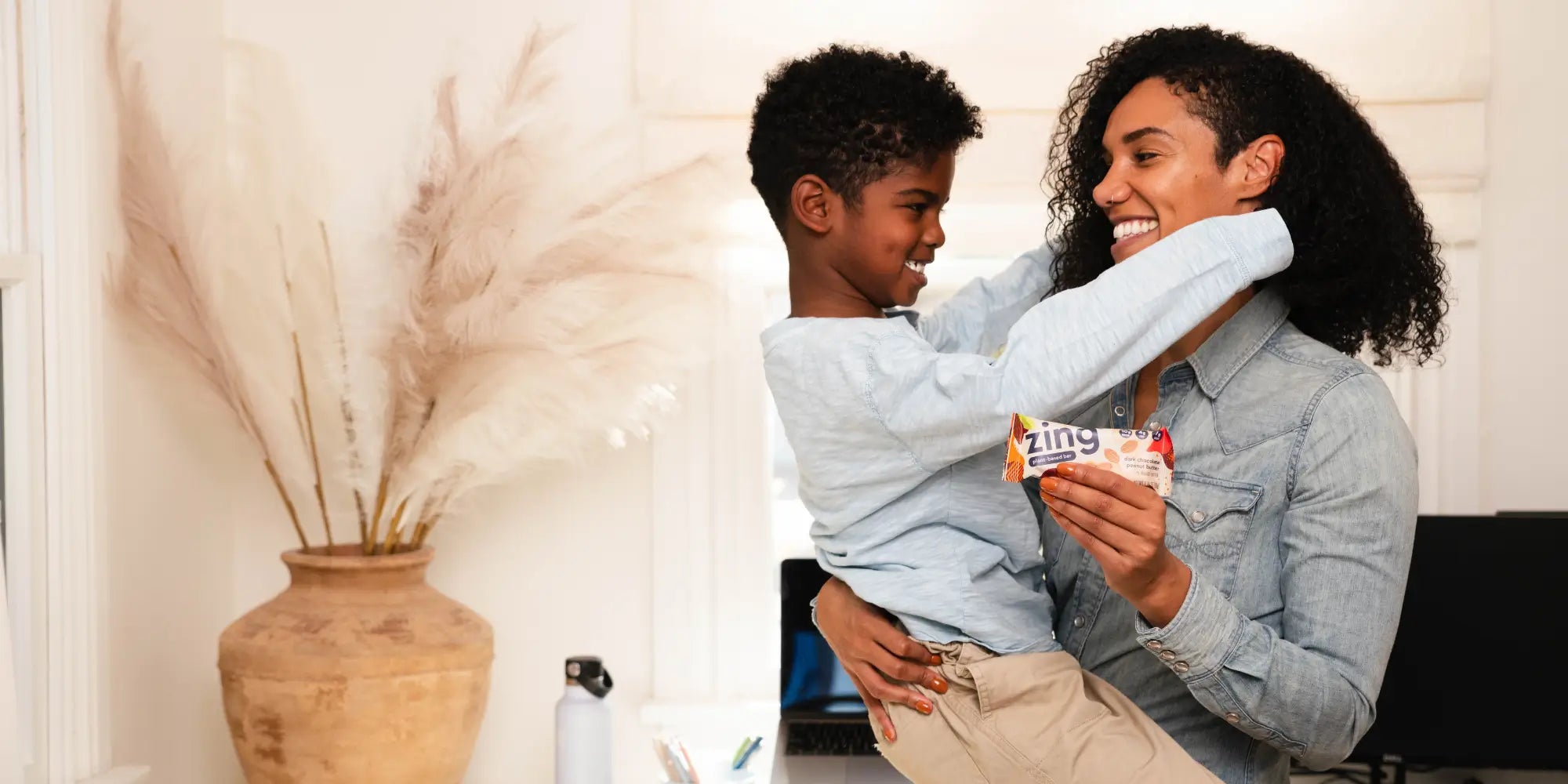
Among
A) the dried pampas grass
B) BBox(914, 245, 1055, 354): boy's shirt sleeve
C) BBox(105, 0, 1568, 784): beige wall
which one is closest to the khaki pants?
BBox(914, 245, 1055, 354): boy's shirt sleeve

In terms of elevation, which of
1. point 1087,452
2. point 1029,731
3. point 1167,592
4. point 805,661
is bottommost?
point 805,661

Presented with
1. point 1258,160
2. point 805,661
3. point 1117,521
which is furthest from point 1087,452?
point 805,661

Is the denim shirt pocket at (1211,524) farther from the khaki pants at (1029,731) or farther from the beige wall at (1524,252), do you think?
the beige wall at (1524,252)

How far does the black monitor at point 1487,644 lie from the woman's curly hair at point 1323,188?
31.8 inches

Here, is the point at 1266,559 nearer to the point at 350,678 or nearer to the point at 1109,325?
the point at 1109,325

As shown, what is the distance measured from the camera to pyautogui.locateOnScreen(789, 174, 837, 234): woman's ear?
1338mm

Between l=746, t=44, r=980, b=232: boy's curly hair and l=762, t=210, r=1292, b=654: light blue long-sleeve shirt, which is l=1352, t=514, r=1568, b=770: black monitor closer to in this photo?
l=762, t=210, r=1292, b=654: light blue long-sleeve shirt

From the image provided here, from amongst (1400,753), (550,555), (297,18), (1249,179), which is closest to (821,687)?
(550,555)

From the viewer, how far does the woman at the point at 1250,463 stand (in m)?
1.11

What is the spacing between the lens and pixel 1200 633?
1088mm

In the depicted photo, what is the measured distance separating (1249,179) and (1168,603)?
0.46 meters

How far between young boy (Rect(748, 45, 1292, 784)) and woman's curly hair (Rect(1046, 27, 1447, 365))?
0.24 m

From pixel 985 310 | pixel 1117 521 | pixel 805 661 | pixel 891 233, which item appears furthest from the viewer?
pixel 805 661

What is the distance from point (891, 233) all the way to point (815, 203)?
0.31 ft
